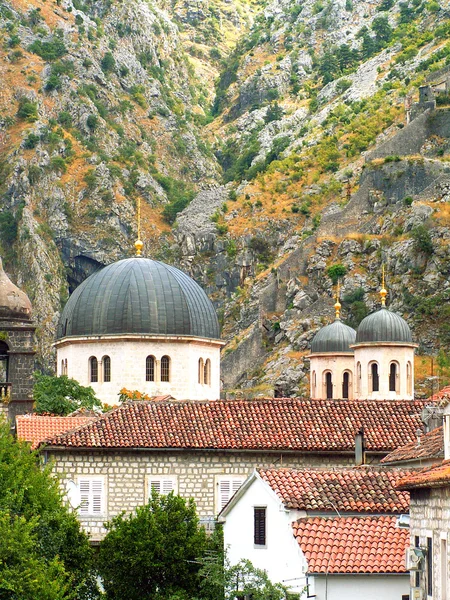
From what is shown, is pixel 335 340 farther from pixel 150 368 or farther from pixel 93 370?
pixel 93 370

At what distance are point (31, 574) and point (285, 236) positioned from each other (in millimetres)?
144884

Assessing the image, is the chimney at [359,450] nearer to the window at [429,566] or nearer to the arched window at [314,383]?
Answer: the window at [429,566]

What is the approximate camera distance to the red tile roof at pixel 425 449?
46.7 metres

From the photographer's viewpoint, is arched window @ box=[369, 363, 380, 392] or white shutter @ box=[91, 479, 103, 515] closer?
white shutter @ box=[91, 479, 103, 515]

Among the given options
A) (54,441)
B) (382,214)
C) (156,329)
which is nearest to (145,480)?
(54,441)

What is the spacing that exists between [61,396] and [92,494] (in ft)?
81.8

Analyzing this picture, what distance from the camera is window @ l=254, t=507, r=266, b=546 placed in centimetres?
4766

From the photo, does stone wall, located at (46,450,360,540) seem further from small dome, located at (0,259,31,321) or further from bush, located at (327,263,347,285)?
bush, located at (327,263,347,285)

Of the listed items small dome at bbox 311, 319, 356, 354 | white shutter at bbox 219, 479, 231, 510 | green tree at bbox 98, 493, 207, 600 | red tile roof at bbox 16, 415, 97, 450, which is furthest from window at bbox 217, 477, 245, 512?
small dome at bbox 311, 319, 356, 354

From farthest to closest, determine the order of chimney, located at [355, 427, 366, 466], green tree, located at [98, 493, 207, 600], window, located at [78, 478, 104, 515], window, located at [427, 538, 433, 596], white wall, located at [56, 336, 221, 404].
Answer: white wall, located at [56, 336, 221, 404] → window, located at [78, 478, 104, 515] → chimney, located at [355, 427, 366, 466] → green tree, located at [98, 493, 207, 600] → window, located at [427, 538, 433, 596]

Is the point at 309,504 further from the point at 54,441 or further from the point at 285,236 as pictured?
the point at 285,236

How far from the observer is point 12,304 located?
6881cm

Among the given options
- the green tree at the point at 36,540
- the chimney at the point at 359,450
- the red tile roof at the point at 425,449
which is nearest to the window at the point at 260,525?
the red tile roof at the point at 425,449

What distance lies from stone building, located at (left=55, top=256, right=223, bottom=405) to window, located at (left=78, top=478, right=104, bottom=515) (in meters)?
28.8
